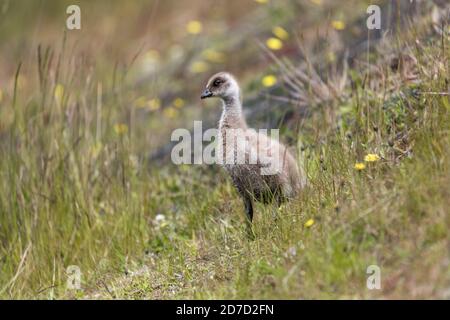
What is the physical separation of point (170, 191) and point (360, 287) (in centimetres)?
355

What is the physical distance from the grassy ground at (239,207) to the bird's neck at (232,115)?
0.57 m

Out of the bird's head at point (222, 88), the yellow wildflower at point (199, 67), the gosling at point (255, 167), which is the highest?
the yellow wildflower at point (199, 67)

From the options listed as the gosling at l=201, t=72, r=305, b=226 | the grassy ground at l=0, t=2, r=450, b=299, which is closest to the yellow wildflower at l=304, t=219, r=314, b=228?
the grassy ground at l=0, t=2, r=450, b=299

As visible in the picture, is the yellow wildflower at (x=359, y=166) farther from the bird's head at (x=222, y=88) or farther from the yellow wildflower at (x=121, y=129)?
the yellow wildflower at (x=121, y=129)

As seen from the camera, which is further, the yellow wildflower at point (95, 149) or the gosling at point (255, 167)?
the yellow wildflower at point (95, 149)

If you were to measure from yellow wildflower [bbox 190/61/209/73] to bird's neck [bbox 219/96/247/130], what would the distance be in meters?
4.66

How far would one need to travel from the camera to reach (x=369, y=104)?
5965mm

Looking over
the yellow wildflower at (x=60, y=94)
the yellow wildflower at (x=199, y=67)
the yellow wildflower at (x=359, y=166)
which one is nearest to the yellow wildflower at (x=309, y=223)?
the yellow wildflower at (x=359, y=166)

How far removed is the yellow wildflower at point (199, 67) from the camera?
10.7 meters

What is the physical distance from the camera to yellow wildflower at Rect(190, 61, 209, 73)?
35.1 feet

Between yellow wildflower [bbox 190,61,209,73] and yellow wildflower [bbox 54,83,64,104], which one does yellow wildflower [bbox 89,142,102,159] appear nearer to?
yellow wildflower [bbox 54,83,64,104]

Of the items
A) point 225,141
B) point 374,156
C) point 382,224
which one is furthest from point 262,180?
point 382,224
